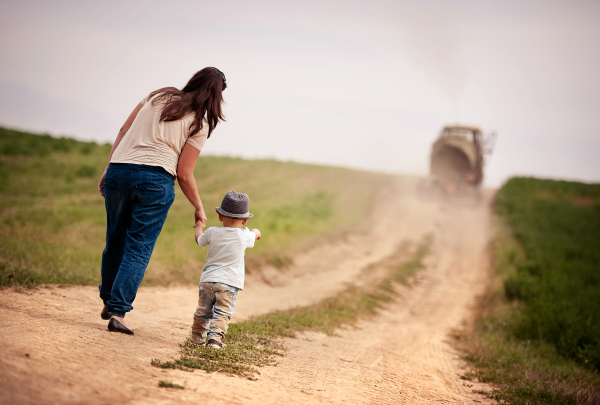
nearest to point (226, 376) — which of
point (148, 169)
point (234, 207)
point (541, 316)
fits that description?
point (234, 207)

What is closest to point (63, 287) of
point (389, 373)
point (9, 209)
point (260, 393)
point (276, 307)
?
point (276, 307)

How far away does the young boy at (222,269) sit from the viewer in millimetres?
3672

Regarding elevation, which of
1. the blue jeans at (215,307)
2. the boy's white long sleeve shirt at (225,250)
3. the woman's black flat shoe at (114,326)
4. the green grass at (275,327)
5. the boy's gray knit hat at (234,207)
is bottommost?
the green grass at (275,327)

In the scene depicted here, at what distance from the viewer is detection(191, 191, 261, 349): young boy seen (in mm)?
3672

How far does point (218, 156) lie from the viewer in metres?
31.3

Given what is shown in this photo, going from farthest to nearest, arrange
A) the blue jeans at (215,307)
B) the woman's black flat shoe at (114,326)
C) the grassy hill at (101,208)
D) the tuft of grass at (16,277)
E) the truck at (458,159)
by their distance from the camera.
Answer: the truck at (458,159)
the grassy hill at (101,208)
the tuft of grass at (16,277)
the blue jeans at (215,307)
the woman's black flat shoe at (114,326)

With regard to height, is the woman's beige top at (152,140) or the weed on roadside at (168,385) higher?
the woman's beige top at (152,140)

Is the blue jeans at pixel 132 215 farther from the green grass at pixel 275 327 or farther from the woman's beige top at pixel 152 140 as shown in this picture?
the green grass at pixel 275 327

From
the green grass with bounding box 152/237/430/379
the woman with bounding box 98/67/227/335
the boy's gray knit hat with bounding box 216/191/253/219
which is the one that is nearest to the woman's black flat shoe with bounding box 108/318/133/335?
the woman with bounding box 98/67/227/335

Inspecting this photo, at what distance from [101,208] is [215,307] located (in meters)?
12.4

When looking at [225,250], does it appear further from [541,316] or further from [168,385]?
[541,316]

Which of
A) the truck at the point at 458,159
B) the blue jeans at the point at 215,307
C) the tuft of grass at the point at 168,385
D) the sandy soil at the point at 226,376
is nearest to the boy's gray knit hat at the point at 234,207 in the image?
the blue jeans at the point at 215,307

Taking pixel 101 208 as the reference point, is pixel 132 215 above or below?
above

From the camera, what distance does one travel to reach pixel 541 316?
808cm
